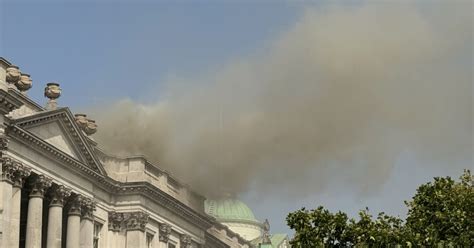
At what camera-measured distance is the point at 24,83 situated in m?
58.5

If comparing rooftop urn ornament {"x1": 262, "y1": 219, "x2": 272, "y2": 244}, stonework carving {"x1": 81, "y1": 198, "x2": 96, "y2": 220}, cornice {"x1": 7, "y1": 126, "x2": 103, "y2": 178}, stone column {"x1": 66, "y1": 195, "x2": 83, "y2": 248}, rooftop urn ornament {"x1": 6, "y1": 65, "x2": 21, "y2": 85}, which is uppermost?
rooftop urn ornament {"x1": 262, "y1": 219, "x2": 272, "y2": 244}

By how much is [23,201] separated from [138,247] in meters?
10.1

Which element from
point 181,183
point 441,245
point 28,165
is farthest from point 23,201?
point 441,245

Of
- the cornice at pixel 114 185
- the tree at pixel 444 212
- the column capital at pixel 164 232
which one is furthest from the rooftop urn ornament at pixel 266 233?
the tree at pixel 444 212

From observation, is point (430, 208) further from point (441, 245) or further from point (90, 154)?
point (90, 154)

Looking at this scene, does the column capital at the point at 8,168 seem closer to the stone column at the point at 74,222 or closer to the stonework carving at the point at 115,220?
the stone column at the point at 74,222

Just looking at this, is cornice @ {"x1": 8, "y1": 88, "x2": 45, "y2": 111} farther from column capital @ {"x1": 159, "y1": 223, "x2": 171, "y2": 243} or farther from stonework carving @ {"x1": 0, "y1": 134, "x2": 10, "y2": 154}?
column capital @ {"x1": 159, "y1": 223, "x2": 171, "y2": 243}

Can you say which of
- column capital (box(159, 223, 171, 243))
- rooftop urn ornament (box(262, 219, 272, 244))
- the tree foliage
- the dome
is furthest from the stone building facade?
the dome

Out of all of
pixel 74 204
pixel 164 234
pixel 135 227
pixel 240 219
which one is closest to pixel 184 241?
pixel 164 234

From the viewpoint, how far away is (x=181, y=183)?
7544cm

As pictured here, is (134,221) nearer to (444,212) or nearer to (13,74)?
(13,74)

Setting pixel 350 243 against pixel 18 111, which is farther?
pixel 18 111

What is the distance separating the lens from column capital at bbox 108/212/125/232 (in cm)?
6794

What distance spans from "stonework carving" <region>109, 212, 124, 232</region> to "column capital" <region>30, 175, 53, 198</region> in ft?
31.0
